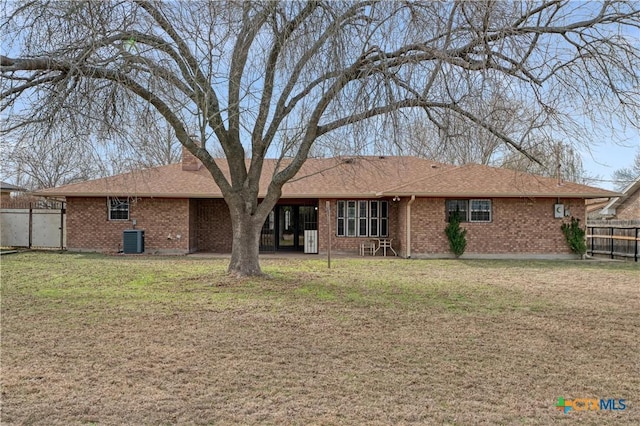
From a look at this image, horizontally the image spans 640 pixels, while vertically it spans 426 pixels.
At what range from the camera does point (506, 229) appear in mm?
17109

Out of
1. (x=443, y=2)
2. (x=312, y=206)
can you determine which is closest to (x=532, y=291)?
(x=443, y=2)

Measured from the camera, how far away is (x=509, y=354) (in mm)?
5223

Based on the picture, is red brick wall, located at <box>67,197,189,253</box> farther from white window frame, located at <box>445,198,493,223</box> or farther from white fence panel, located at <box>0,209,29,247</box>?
white window frame, located at <box>445,198,493,223</box>

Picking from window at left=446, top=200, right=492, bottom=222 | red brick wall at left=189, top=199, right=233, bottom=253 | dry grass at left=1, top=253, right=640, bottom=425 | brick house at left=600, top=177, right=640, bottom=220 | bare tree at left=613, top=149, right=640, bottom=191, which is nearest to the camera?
dry grass at left=1, top=253, right=640, bottom=425

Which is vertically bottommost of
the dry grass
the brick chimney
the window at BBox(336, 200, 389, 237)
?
the dry grass

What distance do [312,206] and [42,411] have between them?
15.9 meters

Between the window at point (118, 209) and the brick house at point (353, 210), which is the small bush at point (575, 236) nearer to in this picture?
the brick house at point (353, 210)

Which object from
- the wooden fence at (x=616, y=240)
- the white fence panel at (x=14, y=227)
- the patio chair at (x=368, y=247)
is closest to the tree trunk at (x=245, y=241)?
the patio chair at (x=368, y=247)

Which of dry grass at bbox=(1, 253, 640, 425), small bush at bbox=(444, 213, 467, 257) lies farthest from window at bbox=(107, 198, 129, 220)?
small bush at bbox=(444, 213, 467, 257)

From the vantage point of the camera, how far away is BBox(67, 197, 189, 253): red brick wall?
58.5 ft

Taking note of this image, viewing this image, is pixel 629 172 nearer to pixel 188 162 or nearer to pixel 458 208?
pixel 458 208

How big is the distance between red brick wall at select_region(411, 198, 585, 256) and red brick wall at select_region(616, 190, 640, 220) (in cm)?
993

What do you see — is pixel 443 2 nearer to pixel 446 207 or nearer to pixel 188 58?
pixel 188 58

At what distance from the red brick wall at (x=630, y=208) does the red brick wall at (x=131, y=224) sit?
22256 mm
